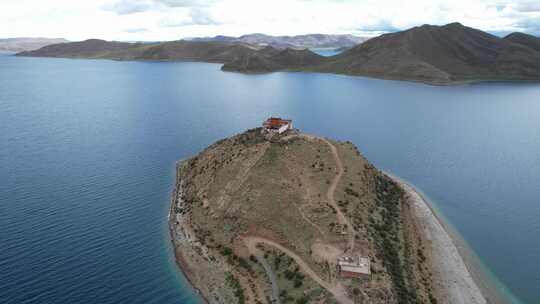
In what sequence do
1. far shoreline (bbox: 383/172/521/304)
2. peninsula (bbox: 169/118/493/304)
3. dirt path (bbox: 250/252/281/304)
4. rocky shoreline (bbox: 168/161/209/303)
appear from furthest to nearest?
1. rocky shoreline (bbox: 168/161/209/303)
2. far shoreline (bbox: 383/172/521/304)
3. peninsula (bbox: 169/118/493/304)
4. dirt path (bbox: 250/252/281/304)

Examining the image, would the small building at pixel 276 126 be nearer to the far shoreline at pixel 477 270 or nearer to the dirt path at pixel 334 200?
the dirt path at pixel 334 200

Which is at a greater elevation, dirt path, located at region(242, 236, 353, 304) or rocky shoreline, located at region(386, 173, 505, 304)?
dirt path, located at region(242, 236, 353, 304)

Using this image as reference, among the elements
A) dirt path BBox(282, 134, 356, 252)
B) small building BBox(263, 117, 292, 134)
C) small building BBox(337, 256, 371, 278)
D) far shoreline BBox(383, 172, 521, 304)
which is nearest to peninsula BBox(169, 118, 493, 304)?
small building BBox(337, 256, 371, 278)

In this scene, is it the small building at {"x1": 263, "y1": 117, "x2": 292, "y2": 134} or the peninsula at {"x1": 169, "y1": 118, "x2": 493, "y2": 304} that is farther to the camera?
the small building at {"x1": 263, "y1": 117, "x2": 292, "y2": 134}

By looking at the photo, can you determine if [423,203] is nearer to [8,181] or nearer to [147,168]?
[147,168]

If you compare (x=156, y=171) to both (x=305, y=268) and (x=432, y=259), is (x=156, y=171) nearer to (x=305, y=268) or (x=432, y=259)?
(x=305, y=268)

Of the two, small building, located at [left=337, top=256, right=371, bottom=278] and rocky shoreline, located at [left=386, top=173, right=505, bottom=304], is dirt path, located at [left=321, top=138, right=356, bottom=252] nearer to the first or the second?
small building, located at [left=337, top=256, right=371, bottom=278]

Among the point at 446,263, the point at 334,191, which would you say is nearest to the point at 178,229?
the point at 334,191
